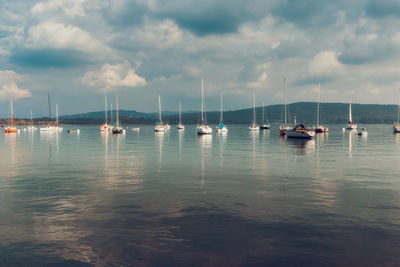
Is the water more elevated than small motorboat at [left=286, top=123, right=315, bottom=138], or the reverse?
small motorboat at [left=286, top=123, right=315, bottom=138]

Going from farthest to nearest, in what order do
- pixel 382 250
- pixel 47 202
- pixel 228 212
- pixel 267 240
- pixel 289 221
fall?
Result: pixel 47 202
pixel 228 212
pixel 289 221
pixel 267 240
pixel 382 250

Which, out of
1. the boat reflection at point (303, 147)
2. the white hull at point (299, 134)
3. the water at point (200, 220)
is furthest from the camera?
the white hull at point (299, 134)

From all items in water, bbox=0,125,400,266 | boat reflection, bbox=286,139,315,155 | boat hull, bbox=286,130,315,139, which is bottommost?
boat reflection, bbox=286,139,315,155

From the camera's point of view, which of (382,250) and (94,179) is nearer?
(382,250)

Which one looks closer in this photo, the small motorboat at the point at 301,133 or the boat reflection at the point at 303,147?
the boat reflection at the point at 303,147

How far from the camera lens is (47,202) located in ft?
57.9

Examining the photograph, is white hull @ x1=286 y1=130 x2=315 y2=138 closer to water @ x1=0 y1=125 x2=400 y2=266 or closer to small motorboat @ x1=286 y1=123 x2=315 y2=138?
small motorboat @ x1=286 y1=123 x2=315 y2=138

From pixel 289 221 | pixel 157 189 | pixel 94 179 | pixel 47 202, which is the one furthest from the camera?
pixel 94 179

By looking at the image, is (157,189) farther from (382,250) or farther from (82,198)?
(382,250)

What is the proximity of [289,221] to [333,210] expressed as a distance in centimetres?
324

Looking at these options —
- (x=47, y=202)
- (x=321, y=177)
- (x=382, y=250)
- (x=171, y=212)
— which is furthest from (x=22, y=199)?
(x=321, y=177)

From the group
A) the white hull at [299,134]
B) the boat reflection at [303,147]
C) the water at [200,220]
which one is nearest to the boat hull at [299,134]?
the white hull at [299,134]

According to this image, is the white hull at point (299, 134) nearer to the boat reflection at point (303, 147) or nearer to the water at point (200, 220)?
the boat reflection at point (303, 147)

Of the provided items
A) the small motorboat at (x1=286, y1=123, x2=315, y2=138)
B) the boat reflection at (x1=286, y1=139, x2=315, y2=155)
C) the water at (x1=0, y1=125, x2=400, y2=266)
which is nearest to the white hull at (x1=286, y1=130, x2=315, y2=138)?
the small motorboat at (x1=286, y1=123, x2=315, y2=138)
